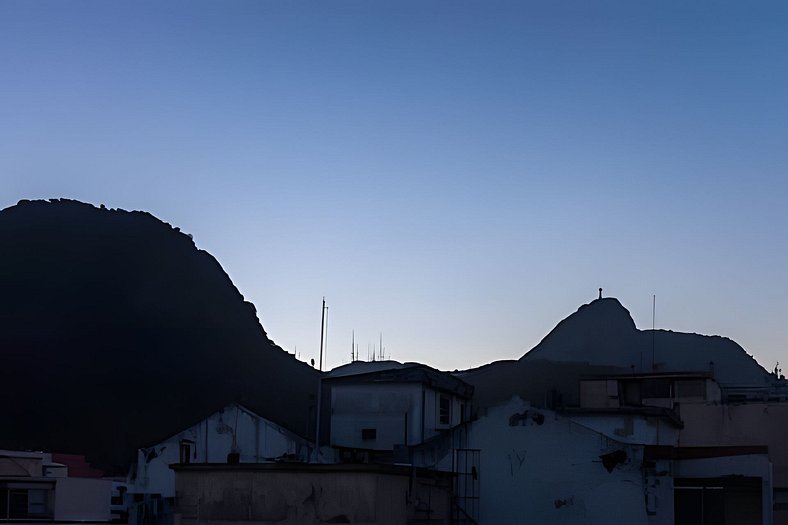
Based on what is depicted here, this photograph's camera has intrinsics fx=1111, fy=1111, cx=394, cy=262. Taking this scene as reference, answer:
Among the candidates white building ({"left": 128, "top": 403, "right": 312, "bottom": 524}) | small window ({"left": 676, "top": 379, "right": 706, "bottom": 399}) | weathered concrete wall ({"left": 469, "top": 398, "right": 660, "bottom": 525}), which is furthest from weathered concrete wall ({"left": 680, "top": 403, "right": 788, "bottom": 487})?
white building ({"left": 128, "top": 403, "right": 312, "bottom": 524})

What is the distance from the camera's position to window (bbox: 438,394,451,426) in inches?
2238

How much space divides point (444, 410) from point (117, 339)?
9483cm

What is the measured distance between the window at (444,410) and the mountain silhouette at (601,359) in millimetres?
20144

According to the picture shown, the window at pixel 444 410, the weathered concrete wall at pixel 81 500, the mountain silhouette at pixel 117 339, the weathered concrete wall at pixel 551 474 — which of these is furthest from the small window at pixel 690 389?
the mountain silhouette at pixel 117 339

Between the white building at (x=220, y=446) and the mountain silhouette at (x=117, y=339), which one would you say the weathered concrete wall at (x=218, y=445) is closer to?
the white building at (x=220, y=446)

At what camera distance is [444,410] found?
189 feet

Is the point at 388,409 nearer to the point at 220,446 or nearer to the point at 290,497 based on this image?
the point at 220,446

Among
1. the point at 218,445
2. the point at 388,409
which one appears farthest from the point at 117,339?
the point at 388,409

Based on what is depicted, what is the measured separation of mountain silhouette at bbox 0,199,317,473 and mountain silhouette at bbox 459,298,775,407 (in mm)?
27958

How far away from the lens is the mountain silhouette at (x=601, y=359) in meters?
81.2

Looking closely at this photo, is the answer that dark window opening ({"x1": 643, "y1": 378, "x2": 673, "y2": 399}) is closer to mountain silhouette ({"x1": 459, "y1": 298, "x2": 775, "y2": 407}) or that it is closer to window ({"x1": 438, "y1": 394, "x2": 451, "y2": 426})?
mountain silhouette ({"x1": 459, "y1": 298, "x2": 775, "y2": 407})

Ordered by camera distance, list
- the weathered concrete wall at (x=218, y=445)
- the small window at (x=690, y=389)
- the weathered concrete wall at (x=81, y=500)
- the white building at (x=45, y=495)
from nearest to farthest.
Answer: the white building at (x=45, y=495), the weathered concrete wall at (x=81, y=500), the weathered concrete wall at (x=218, y=445), the small window at (x=690, y=389)

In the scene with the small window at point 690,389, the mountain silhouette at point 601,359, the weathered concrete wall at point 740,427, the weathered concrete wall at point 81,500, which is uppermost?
the mountain silhouette at point 601,359

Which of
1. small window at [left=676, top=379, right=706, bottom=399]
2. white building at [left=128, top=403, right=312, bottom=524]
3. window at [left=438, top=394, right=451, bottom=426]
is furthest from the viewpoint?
small window at [left=676, top=379, right=706, bottom=399]
